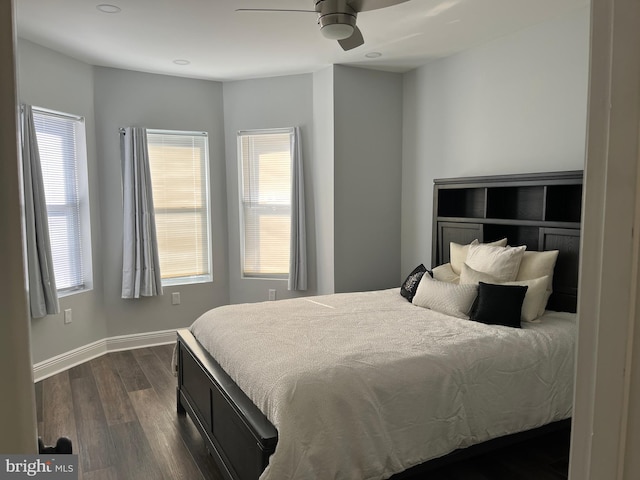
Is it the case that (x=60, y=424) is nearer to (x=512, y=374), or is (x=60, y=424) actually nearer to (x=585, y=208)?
(x=512, y=374)

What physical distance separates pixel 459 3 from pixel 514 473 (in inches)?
112

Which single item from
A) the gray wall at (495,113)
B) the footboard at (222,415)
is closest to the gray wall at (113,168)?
the footboard at (222,415)

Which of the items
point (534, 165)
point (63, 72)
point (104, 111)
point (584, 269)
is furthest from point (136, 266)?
point (584, 269)

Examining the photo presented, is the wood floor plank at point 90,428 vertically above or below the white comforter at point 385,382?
below

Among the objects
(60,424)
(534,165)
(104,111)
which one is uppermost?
(104,111)

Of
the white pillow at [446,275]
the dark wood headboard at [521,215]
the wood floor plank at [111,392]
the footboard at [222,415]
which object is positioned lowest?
the wood floor plank at [111,392]

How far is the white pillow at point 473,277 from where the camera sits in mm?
3281

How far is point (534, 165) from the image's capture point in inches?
143

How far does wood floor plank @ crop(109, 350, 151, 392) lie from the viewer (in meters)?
3.86

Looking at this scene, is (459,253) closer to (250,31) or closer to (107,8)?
(250,31)

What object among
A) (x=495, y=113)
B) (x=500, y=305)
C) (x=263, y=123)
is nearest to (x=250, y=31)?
(x=263, y=123)

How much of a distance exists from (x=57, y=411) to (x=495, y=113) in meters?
4.03

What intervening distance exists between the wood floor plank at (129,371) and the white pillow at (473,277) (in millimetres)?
2601

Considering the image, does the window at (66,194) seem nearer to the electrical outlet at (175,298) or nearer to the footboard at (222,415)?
the electrical outlet at (175,298)
